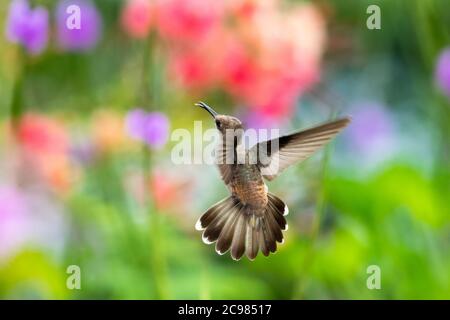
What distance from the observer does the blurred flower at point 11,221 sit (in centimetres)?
107

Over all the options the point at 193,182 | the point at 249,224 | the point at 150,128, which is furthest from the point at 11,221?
the point at 249,224

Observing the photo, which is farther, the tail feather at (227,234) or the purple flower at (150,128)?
the purple flower at (150,128)

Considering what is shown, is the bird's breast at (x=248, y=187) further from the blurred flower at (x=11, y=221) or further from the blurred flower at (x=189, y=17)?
the blurred flower at (x=11, y=221)

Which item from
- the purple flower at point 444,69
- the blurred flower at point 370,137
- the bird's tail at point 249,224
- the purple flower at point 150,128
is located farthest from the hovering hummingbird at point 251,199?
the blurred flower at point 370,137

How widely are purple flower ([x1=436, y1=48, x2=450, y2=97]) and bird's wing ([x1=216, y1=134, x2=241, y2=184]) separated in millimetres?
501

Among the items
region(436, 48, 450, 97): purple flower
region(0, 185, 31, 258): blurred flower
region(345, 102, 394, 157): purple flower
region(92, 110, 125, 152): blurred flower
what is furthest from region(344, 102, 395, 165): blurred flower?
region(0, 185, 31, 258): blurred flower

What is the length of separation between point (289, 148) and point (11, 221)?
0.56 meters

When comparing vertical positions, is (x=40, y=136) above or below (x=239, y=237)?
above

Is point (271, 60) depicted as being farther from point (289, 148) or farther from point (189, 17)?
point (289, 148)

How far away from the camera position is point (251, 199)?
2.05 feet

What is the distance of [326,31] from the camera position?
169 centimetres

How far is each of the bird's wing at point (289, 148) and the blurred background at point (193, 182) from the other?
0.66ft
